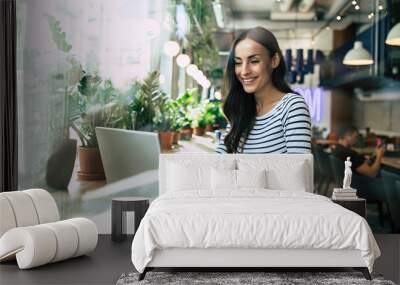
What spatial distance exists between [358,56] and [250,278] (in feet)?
10.7

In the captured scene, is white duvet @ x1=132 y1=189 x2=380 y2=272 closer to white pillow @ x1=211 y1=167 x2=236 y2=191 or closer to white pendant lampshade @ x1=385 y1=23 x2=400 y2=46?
white pillow @ x1=211 y1=167 x2=236 y2=191

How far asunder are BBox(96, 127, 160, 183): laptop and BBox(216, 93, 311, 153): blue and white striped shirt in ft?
3.28

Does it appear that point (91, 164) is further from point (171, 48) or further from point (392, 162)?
point (392, 162)

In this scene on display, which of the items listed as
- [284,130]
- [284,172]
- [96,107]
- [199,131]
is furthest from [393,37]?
[96,107]

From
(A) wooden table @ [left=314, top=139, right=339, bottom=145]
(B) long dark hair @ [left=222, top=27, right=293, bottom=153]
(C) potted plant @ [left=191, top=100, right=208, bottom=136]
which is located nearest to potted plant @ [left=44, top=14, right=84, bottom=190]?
(C) potted plant @ [left=191, top=100, right=208, bottom=136]

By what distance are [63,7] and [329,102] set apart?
3.06 metres

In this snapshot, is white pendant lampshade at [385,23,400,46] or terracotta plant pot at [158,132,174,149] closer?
white pendant lampshade at [385,23,400,46]

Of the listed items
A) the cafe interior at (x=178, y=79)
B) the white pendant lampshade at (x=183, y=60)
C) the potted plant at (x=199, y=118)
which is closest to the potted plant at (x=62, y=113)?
the cafe interior at (x=178, y=79)

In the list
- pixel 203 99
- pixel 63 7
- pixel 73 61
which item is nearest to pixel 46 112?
pixel 73 61

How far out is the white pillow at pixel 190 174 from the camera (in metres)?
6.57

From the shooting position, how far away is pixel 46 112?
7.71 metres

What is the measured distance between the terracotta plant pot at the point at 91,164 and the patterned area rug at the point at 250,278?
2.49 meters

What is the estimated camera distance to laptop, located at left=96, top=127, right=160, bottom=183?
755 centimetres

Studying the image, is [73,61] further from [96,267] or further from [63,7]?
[96,267]
